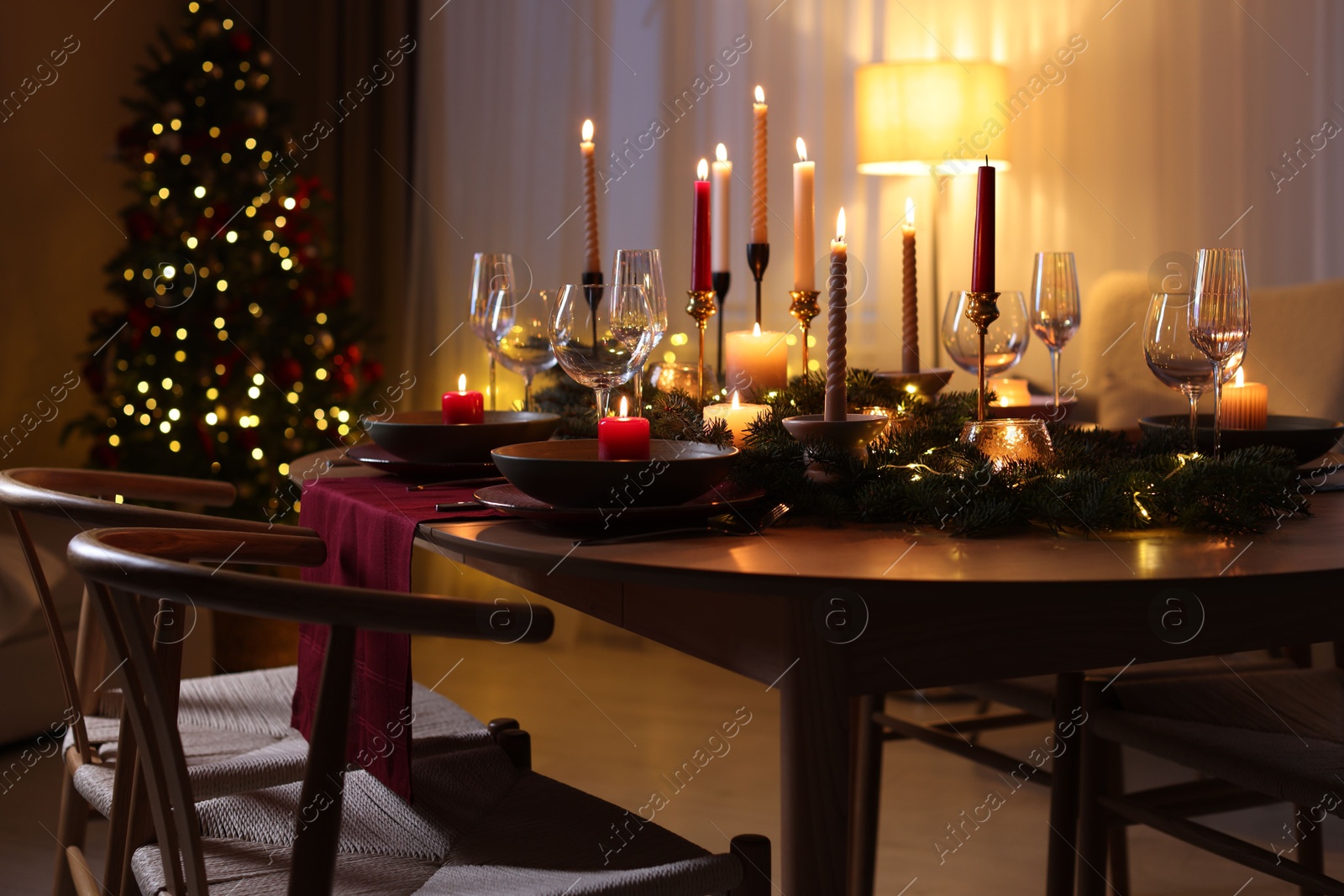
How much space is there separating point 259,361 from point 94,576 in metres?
2.90

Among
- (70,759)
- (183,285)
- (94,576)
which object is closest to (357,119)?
(183,285)

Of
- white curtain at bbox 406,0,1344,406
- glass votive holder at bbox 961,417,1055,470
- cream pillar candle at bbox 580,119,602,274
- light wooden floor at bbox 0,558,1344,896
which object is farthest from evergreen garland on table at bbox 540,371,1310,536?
white curtain at bbox 406,0,1344,406

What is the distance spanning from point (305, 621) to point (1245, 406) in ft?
3.59

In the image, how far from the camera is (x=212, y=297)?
3604 mm

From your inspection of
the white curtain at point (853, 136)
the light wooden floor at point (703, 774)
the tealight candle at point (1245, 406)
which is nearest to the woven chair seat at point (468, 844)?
the tealight candle at point (1245, 406)

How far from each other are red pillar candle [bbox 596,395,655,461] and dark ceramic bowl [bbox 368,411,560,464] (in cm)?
A: 38

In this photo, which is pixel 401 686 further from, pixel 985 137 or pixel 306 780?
pixel 985 137

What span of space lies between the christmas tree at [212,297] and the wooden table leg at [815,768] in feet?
9.40

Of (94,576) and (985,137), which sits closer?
(94,576)

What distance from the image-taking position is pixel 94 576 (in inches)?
35.2

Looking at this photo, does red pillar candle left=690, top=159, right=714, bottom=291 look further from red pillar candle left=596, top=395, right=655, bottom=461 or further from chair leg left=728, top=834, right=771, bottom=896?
chair leg left=728, top=834, right=771, bottom=896

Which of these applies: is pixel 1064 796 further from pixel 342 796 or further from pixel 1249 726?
pixel 342 796

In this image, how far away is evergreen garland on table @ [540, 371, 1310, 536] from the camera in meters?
1.05

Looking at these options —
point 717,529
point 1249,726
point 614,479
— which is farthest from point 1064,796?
point 614,479
